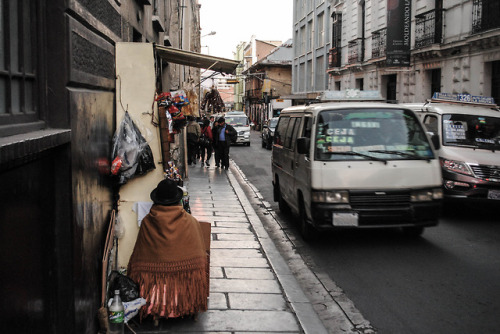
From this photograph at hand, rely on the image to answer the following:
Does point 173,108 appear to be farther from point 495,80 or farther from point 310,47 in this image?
point 310,47

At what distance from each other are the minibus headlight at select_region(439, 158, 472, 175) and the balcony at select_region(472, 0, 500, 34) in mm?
9519

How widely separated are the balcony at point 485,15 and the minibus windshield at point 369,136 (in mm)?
11336

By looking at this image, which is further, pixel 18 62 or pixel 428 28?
pixel 428 28

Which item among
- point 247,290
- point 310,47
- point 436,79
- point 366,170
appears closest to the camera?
point 247,290

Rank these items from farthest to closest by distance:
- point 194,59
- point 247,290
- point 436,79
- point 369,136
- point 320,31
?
point 320,31 → point 436,79 → point 369,136 → point 194,59 → point 247,290

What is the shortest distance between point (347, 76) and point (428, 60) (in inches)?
435

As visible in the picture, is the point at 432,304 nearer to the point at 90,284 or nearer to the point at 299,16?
the point at 90,284

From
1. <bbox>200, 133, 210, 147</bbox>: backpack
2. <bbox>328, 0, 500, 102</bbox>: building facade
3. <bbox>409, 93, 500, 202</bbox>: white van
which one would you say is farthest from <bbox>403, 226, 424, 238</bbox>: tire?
<bbox>200, 133, 210, 147</bbox>: backpack

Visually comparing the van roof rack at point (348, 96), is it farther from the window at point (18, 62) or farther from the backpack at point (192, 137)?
the backpack at point (192, 137)

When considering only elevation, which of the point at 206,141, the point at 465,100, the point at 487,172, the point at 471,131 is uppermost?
the point at 465,100

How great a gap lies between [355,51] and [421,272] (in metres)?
26.2

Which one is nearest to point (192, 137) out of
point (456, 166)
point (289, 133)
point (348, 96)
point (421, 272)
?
point (348, 96)

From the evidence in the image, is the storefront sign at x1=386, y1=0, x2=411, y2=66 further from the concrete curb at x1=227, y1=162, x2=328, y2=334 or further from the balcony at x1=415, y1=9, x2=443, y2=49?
the concrete curb at x1=227, y1=162, x2=328, y2=334

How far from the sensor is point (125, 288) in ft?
15.9
